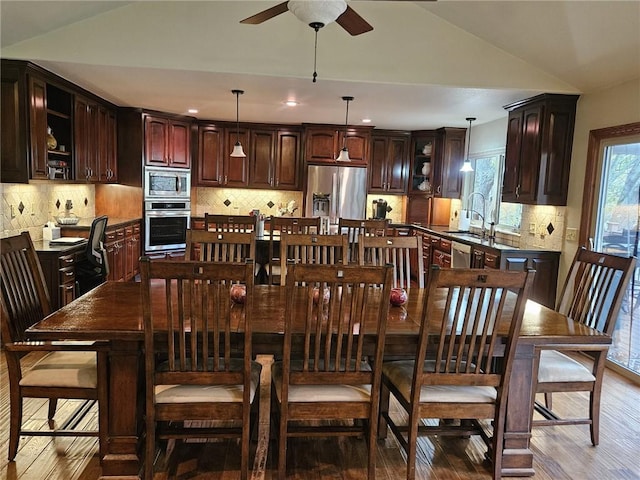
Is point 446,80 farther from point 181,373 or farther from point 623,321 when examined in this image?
point 181,373

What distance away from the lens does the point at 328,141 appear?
7.25 meters

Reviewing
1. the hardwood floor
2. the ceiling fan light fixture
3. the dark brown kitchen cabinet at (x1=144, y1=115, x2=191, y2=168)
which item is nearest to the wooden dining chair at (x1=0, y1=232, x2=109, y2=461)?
the hardwood floor

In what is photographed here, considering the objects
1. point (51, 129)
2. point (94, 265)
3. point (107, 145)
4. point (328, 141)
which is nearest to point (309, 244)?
point (94, 265)

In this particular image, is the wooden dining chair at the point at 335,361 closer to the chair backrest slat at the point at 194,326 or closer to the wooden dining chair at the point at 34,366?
the chair backrest slat at the point at 194,326

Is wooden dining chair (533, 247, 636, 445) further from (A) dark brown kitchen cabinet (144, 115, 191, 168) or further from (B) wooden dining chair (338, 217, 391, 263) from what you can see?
(A) dark brown kitchen cabinet (144, 115, 191, 168)

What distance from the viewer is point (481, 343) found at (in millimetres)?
2074

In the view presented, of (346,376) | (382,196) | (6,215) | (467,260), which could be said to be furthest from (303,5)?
(382,196)

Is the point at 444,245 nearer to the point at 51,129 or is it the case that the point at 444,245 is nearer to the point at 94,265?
the point at 94,265

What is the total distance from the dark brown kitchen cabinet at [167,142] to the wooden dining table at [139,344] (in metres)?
4.33

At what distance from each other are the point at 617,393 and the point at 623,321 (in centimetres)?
77

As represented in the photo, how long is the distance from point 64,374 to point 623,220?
4234 millimetres

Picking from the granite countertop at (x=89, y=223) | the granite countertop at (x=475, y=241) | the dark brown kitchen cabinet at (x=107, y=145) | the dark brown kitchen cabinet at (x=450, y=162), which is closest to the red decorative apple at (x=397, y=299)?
the granite countertop at (x=475, y=241)

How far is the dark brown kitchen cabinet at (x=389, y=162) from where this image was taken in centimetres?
757

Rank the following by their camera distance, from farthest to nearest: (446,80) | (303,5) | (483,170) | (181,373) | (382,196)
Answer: (382,196), (483,170), (446,80), (303,5), (181,373)
